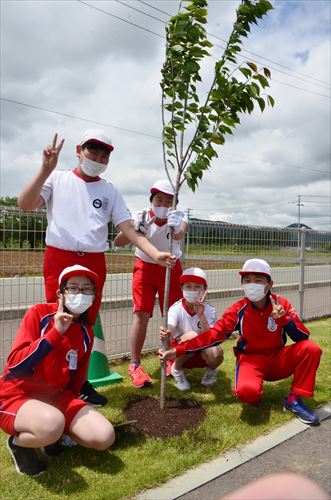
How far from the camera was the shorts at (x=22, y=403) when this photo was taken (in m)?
2.87

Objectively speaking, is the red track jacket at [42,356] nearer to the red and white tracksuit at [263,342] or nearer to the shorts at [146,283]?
the red and white tracksuit at [263,342]

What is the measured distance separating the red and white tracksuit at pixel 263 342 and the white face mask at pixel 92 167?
173 centimetres

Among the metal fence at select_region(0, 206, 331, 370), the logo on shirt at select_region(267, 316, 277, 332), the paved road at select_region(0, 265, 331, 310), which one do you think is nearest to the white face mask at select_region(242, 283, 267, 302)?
the logo on shirt at select_region(267, 316, 277, 332)

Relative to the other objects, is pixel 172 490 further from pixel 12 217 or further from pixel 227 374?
pixel 12 217

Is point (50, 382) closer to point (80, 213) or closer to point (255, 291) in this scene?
point (80, 213)

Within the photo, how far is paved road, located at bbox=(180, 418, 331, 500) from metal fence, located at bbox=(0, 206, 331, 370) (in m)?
2.77

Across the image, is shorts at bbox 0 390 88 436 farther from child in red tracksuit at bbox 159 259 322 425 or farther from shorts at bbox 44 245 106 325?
child in red tracksuit at bbox 159 259 322 425

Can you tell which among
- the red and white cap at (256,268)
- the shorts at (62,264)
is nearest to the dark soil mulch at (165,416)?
the shorts at (62,264)

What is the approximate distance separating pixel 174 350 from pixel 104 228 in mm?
1260

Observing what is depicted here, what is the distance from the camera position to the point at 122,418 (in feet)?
12.0

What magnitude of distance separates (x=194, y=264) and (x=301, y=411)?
291cm

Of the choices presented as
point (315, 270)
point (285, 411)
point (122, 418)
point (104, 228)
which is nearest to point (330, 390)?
point (285, 411)

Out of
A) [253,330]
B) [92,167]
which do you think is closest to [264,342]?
[253,330]

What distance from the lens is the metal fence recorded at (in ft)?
15.5
